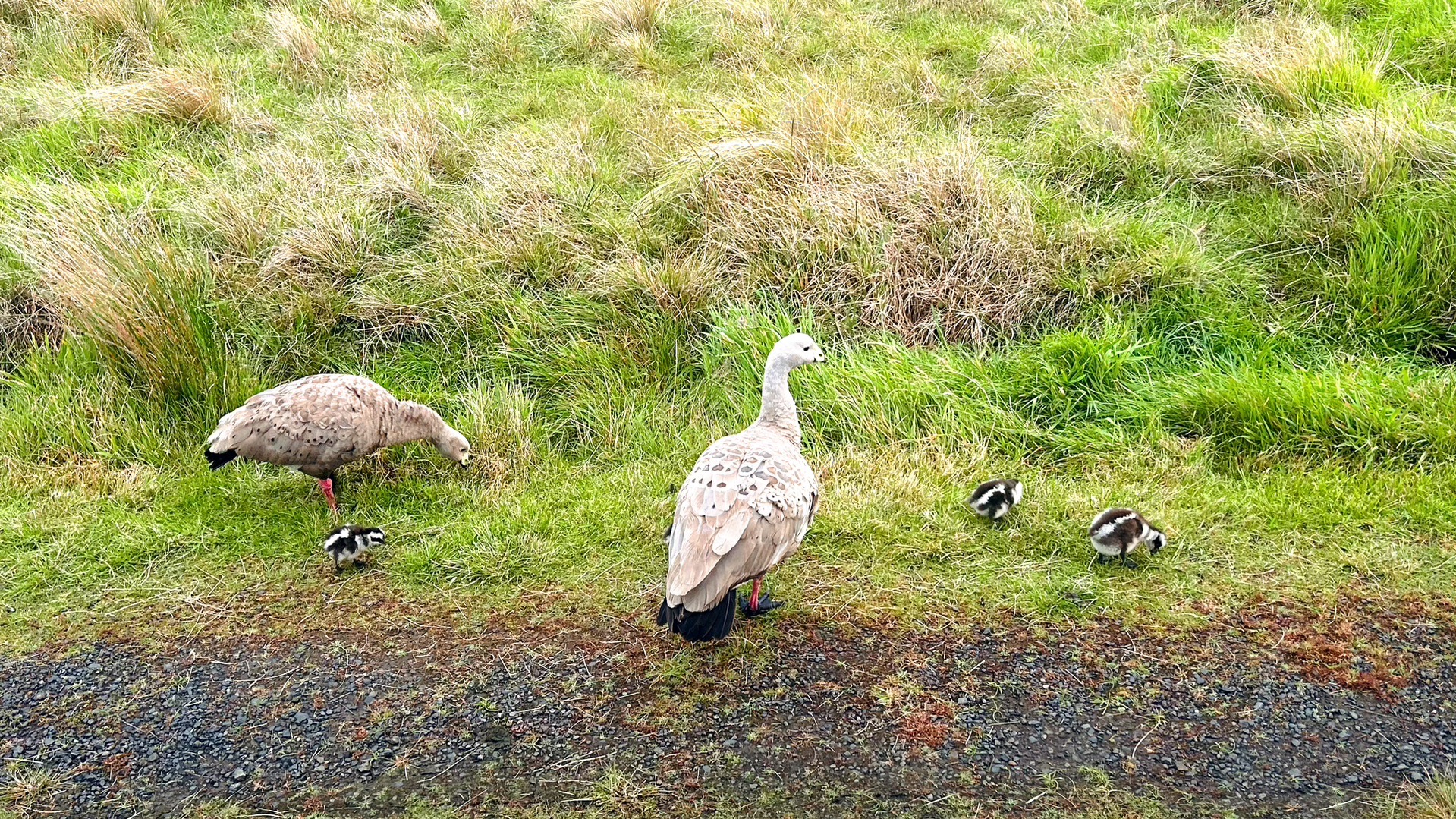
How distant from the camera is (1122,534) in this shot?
5219 millimetres

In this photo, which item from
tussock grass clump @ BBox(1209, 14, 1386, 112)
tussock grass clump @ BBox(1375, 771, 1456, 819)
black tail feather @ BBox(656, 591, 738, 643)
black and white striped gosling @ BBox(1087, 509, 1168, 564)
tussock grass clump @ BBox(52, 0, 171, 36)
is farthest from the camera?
tussock grass clump @ BBox(52, 0, 171, 36)

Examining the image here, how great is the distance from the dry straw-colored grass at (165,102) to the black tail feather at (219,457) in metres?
5.12

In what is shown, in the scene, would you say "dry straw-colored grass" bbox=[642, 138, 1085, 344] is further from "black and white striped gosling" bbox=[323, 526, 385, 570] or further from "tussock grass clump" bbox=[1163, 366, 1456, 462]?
"black and white striped gosling" bbox=[323, 526, 385, 570]

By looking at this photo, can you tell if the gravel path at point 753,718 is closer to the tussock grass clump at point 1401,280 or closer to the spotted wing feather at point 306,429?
the spotted wing feather at point 306,429

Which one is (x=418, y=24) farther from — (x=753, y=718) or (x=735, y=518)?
(x=753, y=718)

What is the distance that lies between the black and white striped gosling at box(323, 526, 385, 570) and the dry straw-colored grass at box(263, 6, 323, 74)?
23.0ft

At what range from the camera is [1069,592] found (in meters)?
5.26

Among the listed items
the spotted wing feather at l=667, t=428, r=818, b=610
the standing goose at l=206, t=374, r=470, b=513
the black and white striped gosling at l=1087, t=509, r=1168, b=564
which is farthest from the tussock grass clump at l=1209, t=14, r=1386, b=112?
the standing goose at l=206, t=374, r=470, b=513

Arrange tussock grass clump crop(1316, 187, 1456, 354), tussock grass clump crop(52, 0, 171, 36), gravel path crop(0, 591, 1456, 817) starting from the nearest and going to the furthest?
gravel path crop(0, 591, 1456, 817) → tussock grass clump crop(1316, 187, 1456, 354) → tussock grass clump crop(52, 0, 171, 36)

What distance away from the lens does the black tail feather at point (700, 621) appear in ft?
14.5

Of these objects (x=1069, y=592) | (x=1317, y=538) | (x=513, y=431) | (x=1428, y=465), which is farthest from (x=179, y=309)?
(x=1428, y=465)

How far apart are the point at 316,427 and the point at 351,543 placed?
2.63 feet

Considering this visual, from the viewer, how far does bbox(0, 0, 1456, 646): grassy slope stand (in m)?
5.68

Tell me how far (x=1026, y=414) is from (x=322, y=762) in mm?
4528
